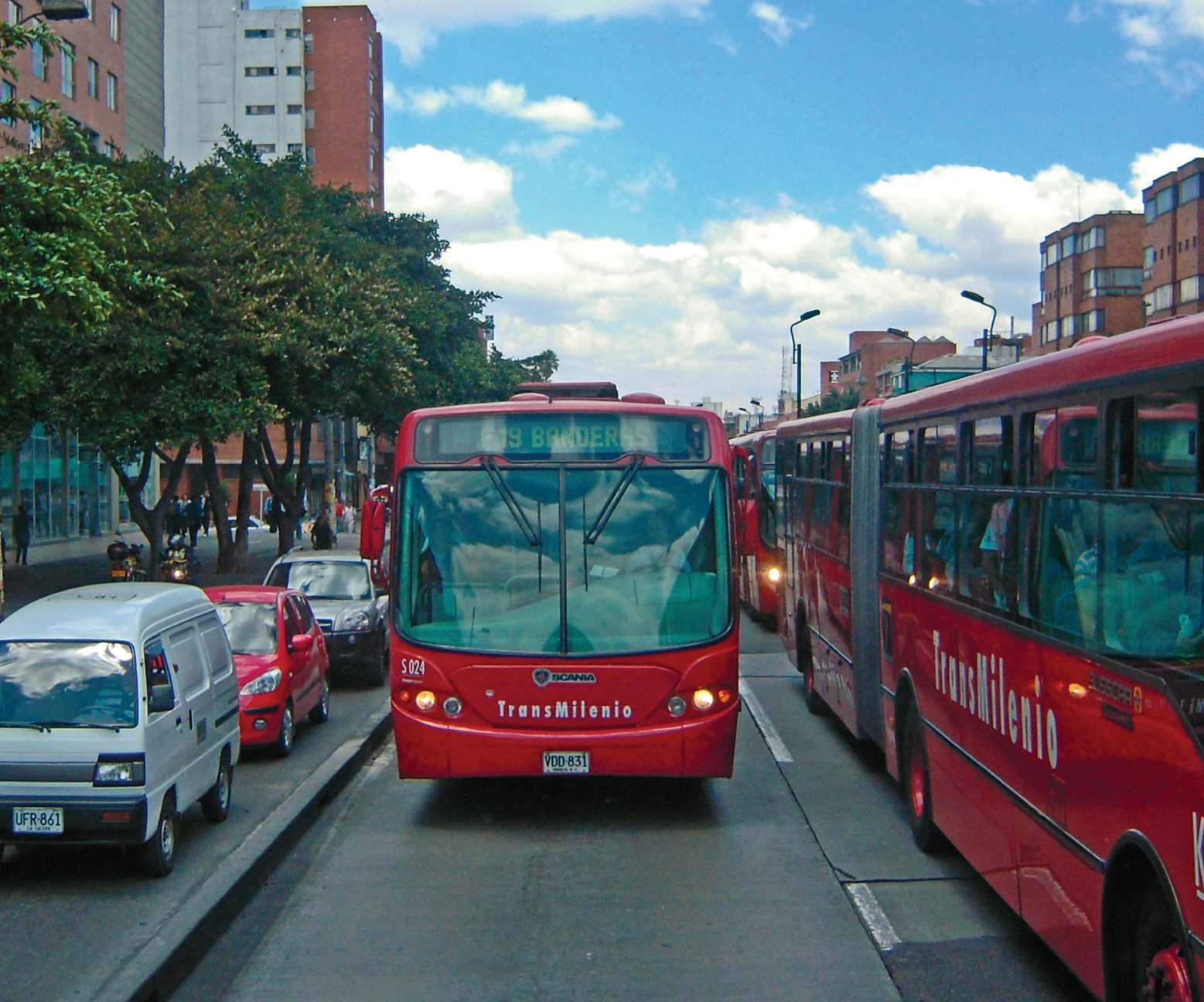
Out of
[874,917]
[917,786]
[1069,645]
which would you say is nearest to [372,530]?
[917,786]

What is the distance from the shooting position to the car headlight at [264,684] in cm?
1346

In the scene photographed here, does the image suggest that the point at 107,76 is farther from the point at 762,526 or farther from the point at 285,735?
the point at 285,735

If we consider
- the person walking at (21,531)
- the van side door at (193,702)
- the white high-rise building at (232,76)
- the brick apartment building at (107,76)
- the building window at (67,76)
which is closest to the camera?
the van side door at (193,702)

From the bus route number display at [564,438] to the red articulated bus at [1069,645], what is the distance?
1.74m

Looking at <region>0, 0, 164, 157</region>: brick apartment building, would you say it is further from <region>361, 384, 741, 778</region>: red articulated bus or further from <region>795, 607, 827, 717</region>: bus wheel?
<region>361, 384, 741, 778</region>: red articulated bus

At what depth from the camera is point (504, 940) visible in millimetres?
7754

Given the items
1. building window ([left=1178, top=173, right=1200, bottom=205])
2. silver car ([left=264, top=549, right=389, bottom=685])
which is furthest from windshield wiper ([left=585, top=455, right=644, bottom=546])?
building window ([left=1178, top=173, right=1200, bottom=205])

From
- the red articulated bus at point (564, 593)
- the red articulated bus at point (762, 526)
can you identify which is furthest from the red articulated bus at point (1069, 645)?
the red articulated bus at point (762, 526)

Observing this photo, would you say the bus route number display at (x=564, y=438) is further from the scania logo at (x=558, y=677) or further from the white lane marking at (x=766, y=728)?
the white lane marking at (x=766, y=728)

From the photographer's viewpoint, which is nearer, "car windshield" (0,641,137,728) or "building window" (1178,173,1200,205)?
"car windshield" (0,641,137,728)

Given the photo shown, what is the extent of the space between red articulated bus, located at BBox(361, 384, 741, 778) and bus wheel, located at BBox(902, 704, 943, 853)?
1274 millimetres

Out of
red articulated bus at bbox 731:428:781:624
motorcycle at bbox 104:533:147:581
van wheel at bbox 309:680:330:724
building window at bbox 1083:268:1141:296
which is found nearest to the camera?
van wheel at bbox 309:680:330:724

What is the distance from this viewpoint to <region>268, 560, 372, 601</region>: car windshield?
19.9m

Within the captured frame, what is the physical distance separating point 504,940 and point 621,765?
2.65 m
